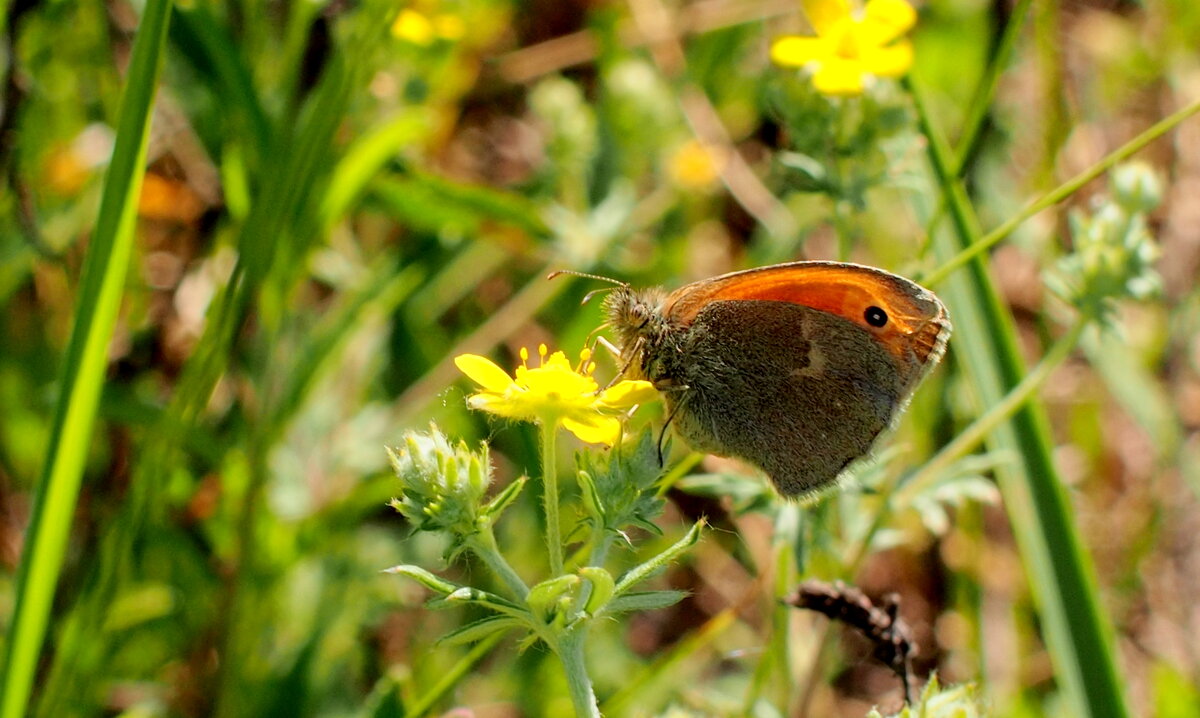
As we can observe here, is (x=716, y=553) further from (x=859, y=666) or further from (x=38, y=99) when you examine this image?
(x=38, y=99)

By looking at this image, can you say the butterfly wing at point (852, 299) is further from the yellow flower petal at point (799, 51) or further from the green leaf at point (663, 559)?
the green leaf at point (663, 559)

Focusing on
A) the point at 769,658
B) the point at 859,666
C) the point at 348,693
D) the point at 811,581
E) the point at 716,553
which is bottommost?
the point at 859,666

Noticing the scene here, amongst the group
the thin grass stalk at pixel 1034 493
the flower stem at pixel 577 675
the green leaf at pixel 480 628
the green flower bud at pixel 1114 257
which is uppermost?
the green leaf at pixel 480 628

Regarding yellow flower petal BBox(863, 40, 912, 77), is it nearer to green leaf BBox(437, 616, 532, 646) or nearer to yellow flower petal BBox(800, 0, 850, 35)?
yellow flower petal BBox(800, 0, 850, 35)

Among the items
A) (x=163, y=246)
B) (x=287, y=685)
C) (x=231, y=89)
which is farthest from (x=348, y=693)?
(x=163, y=246)

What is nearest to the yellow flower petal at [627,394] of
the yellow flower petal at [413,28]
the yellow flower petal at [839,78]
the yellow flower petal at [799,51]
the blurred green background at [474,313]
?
the blurred green background at [474,313]

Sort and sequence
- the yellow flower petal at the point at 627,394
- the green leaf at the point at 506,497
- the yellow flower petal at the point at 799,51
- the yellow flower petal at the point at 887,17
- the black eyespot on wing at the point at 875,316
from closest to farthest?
the green leaf at the point at 506,497 → the yellow flower petal at the point at 627,394 → the black eyespot on wing at the point at 875,316 → the yellow flower petal at the point at 799,51 → the yellow flower petal at the point at 887,17
